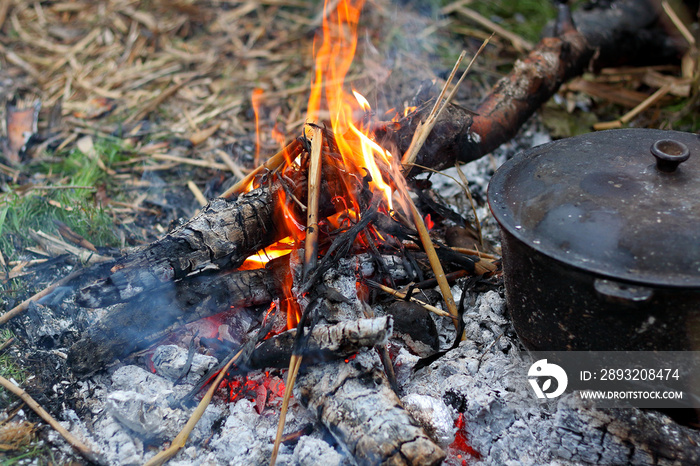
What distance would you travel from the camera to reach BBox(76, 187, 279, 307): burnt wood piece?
8.12 ft

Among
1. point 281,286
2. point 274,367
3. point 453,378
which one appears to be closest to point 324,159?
point 281,286

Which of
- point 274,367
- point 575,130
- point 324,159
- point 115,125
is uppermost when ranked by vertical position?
point 324,159

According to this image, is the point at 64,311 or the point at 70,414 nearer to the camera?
the point at 70,414

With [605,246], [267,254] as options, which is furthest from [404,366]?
[605,246]

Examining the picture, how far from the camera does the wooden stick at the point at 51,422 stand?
2270 millimetres

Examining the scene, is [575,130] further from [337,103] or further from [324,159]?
[324,159]

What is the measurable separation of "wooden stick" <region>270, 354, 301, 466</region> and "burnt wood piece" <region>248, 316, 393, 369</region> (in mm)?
60

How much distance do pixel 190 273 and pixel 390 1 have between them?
540 cm

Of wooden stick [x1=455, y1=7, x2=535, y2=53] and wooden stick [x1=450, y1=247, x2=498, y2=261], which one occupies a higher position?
wooden stick [x1=455, y1=7, x2=535, y2=53]

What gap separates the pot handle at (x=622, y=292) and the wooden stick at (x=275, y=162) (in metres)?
1.82

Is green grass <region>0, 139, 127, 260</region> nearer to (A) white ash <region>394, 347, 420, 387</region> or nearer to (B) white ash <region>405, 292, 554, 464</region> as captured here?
(A) white ash <region>394, 347, 420, 387</region>

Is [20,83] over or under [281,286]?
over

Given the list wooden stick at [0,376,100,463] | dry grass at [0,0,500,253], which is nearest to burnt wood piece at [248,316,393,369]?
wooden stick at [0,376,100,463]

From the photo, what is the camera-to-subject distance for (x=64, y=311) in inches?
116
